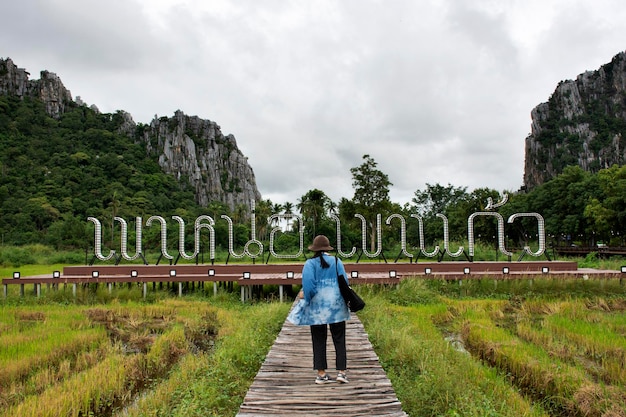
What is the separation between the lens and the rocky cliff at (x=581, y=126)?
94938 mm

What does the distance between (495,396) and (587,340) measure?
3.96 meters

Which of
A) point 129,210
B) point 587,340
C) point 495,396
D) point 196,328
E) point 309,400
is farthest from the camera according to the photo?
point 129,210

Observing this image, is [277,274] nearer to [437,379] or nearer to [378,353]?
[378,353]

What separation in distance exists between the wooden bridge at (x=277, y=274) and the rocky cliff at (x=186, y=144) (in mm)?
66000

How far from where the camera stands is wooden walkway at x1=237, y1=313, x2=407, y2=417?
4.11m

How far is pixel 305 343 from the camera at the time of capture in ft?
22.7

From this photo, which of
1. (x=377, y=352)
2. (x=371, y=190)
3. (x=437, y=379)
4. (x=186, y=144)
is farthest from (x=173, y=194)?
(x=437, y=379)

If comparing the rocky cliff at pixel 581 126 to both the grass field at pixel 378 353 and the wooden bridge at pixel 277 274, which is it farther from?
the grass field at pixel 378 353

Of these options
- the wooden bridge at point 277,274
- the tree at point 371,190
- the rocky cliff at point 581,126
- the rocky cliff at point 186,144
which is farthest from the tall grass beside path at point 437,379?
the rocky cliff at point 581,126

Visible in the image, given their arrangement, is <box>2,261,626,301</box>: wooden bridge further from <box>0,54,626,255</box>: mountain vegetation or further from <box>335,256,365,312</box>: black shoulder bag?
<box>335,256,365,312</box>: black shoulder bag

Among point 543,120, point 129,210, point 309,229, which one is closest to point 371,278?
point 309,229

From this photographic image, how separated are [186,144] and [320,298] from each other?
361ft

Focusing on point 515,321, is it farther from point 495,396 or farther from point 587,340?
point 495,396

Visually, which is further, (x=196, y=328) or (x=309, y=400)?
(x=196, y=328)
